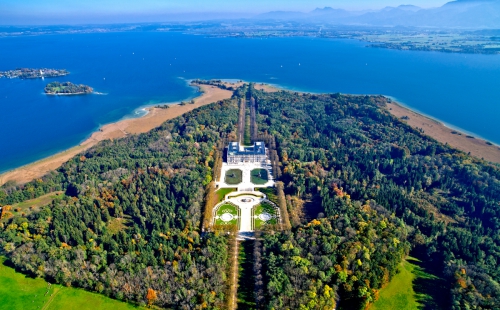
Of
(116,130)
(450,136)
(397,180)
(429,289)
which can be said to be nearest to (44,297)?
(429,289)

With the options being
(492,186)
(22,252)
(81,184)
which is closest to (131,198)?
(81,184)

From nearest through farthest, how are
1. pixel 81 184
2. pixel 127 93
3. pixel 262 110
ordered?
pixel 81 184 → pixel 262 110 → pixel 127 93

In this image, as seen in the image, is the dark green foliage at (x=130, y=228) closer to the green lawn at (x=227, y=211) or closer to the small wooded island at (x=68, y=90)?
the green lawn at (x=227, y=211)

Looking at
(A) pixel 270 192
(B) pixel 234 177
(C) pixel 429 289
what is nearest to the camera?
(C) pixel 429 289

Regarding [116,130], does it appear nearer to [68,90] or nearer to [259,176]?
[68,90]

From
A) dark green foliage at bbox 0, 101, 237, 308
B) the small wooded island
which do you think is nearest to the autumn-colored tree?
dark green foliage at bbox 0, 101, 237, 308

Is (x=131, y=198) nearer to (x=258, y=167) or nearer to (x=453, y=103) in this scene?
(x=258, y=167)
